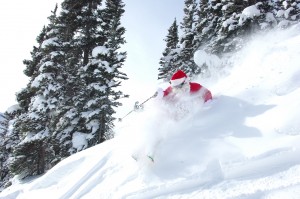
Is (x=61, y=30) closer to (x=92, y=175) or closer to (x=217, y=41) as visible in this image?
(x=217, y=41)

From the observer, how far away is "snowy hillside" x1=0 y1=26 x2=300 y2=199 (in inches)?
170

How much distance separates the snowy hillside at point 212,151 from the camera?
4.32 meters

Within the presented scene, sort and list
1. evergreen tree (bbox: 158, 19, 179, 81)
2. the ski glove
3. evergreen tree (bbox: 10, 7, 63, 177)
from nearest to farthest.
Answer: the ski glove
evergreen tree (bbox: 10, 7, 63, 177)
evergreen tree (bbox: 158, 19, 179, 81)

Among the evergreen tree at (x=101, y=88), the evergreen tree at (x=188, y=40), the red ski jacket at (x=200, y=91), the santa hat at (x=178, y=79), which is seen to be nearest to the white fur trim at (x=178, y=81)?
the santa hat at (x=178, y=79)

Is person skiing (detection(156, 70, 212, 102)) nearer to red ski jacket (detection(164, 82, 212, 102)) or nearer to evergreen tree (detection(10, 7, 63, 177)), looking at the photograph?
red ski jacket (detection(164, 82, 212, 102))

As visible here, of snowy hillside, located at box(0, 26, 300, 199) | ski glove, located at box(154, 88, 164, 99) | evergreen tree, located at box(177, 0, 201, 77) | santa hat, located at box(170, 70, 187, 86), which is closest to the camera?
snowy hillside, located at box(0, 26, 300, 199)

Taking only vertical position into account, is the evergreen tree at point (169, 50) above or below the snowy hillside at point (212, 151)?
above

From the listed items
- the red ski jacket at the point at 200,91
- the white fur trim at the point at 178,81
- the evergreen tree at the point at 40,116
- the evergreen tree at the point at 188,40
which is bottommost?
the red ski jacket at the point at 200,91

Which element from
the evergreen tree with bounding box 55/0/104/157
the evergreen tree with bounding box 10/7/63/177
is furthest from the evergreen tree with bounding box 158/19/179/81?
the evergreen tree with bounding box 10/7/63/177

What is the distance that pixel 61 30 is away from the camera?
19.4 m

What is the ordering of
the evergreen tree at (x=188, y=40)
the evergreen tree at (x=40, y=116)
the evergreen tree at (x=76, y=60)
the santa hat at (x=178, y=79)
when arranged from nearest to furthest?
1. the santa hat at (x=178, y=79)
2. the evergreen tree at (x=40, y=116)
3. the evergreen tree at (x=76, y=60)
4. the evergreen tree at (x=188, y=40)

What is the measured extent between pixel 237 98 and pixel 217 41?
54.1ft

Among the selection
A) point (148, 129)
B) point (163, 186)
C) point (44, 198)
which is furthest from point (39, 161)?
point (163, 186)

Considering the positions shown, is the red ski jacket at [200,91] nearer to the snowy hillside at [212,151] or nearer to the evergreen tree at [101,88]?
the snowy hillside at [212,151]
